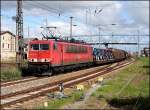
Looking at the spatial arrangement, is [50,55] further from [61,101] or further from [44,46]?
[61,101]

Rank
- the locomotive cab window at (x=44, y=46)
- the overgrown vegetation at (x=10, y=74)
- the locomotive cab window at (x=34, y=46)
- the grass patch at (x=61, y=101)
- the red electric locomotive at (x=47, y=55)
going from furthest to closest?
the locomotive cab window at (x=34, y=46) < the locomotive cab window at (x=44, y=46) < the red electric locomotive at (x=47, y=55) < the overgrown vegetation at (x=10, y=74) < the grass patch at (x=61, y=101)

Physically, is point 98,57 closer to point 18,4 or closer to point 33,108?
point 18,4

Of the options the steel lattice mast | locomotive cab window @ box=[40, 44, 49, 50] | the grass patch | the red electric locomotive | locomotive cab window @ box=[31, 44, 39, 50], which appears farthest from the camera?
the steel lattice mast

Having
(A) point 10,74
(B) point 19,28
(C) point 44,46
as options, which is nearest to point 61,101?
(A) point 10,74

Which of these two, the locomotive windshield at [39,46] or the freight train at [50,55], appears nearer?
the freight train at [50,55]

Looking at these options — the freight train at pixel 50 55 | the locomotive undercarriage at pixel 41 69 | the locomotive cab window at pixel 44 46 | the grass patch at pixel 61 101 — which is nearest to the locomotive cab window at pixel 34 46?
the freight train at pixel 50 55

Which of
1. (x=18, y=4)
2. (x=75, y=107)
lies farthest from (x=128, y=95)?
(x=18, y=4)

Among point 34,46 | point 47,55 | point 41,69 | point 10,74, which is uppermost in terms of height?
point 34,46

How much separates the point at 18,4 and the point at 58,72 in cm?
881

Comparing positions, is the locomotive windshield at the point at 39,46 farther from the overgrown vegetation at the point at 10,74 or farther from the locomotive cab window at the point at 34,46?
the overgrown vegetation at the point at 10,74

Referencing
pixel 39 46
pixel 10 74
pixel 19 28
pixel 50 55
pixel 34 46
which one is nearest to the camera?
pixel 10 74

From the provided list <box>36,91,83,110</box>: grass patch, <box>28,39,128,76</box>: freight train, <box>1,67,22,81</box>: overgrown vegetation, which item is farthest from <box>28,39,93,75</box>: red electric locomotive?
<box>36,91,83,110</box>: grass patch

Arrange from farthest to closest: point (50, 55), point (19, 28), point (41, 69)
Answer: point (19, 28)
point (41, 69)
point (50, 55)

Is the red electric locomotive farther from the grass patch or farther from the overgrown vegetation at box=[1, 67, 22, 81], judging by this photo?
the grass patch
